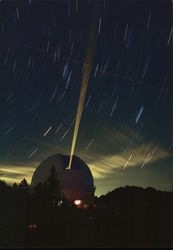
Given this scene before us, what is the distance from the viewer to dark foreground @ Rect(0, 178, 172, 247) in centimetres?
1703

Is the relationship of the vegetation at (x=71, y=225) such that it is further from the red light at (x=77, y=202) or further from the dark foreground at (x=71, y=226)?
the red light at (x=77, y=202)

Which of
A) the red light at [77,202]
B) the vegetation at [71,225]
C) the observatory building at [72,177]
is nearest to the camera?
the vegetation at [71,225]

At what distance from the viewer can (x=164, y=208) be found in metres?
23.7

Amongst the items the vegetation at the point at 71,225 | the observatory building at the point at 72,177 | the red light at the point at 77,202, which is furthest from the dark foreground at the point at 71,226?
the observatory building at the point at 72,177

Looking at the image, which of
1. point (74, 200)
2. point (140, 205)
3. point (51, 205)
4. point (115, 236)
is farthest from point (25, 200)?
point (74, 200)

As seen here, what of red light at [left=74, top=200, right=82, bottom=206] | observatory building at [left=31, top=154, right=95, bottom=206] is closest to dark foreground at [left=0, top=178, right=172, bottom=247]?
red light at [left=74, top=200, right=82, bottom=206]

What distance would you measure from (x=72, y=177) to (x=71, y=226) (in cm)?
1959

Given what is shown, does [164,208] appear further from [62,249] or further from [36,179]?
[36,179]

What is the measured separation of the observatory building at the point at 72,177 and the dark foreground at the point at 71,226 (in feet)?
45.0

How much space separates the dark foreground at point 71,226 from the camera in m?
17.0

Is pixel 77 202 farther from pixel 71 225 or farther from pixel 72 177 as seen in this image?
pixel 71 225

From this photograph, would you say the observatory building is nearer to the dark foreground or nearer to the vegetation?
the vegetation

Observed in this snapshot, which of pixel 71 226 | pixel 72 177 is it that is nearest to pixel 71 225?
pixel 71 226

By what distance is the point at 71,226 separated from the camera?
19.9 metres
